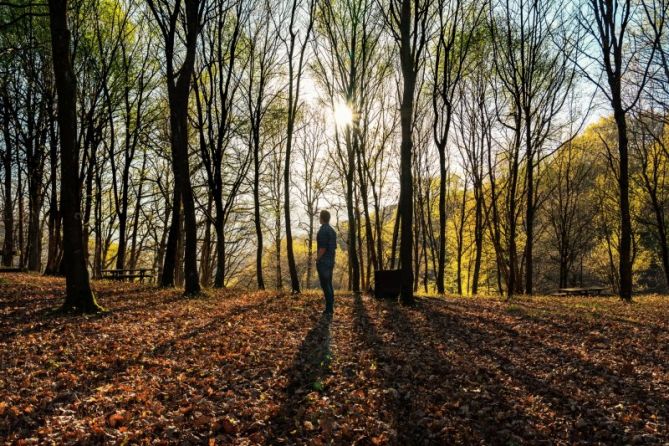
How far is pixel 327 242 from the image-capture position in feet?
28.9

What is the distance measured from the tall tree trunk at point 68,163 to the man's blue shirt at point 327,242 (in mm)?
4836

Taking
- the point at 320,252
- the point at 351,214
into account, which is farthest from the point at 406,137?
the point at 351,214

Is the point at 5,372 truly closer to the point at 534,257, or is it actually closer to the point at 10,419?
the point at 10,419

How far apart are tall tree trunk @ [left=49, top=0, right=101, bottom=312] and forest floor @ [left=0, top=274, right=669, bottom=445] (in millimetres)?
584

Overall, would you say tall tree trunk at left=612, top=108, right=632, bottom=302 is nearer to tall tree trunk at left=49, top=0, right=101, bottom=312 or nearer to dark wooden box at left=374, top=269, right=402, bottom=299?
dark wooden box at left=374, top=269, right=402, bottom=299

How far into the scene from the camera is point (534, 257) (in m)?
35.0

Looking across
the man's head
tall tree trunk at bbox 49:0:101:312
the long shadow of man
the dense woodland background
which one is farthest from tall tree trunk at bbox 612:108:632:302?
tall tree trunk at bbox 49:0:101:312

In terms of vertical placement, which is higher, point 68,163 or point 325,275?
point 68,163

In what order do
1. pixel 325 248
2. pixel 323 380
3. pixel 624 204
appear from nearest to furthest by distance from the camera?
pixel 323 380, pixel 325 248, pixel 624 204

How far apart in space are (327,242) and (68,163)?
5432 millimetres

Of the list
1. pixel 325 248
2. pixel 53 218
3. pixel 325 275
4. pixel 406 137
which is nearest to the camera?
pixel 325 275

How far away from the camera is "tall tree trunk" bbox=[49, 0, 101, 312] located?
794 cm

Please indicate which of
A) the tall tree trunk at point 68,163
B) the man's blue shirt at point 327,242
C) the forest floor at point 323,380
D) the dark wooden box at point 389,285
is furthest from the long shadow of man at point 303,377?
the dark wooden box at point 389,285

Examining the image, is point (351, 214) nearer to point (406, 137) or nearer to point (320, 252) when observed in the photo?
point (406, 137)
